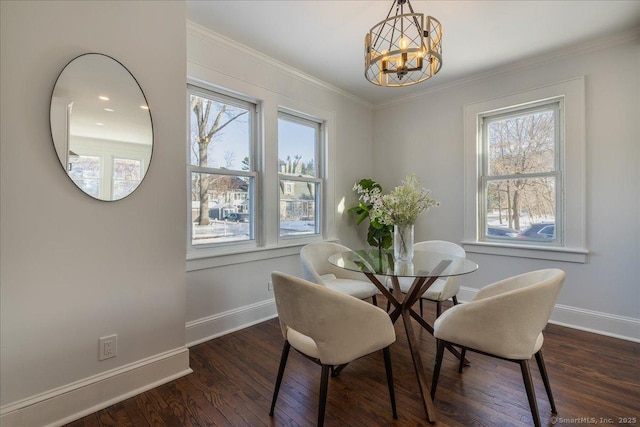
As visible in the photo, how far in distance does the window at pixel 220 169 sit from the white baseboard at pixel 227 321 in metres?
0.66

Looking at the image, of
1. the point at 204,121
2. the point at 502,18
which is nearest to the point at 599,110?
the point at 502,18

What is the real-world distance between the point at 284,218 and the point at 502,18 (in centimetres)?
265

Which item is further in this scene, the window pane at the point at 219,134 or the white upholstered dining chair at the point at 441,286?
the window pane at the point at 219,134

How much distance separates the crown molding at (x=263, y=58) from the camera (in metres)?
2.53

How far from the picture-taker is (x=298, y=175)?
11.7ft

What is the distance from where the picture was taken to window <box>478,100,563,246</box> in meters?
3.06

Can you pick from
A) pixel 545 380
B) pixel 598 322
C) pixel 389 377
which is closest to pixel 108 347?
pixel 389 377

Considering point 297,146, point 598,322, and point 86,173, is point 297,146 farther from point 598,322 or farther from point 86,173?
point 598,322

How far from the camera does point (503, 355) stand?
4.95 feet

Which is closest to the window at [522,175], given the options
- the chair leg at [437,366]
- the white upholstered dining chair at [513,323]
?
the white upholstered dining chair at [513,323]

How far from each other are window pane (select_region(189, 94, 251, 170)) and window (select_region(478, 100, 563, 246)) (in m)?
2.69

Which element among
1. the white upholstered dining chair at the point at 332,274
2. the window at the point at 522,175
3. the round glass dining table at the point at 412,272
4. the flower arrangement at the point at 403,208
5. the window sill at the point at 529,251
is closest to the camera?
the round glass dining table at the point at 412,272

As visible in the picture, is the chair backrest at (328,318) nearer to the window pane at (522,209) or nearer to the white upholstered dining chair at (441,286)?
the white upholstered dining chair at (441,286)

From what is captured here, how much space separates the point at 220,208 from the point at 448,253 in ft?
7.01
